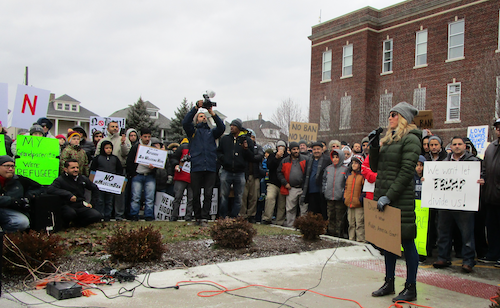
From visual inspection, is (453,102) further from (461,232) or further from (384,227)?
(384,227)

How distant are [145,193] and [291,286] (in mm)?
5998

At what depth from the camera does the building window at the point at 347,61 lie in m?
32.7

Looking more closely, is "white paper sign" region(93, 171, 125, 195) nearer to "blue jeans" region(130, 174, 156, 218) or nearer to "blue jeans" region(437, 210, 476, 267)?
"blue jeans" region(130, 174, 156, 218)

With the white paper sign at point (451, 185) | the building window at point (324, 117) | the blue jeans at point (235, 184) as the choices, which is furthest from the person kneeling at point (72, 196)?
the building window at point (324, 117)

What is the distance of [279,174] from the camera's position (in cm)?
1018

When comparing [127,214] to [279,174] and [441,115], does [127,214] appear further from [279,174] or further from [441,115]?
[441,115]

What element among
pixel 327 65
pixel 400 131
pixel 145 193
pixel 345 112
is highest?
pixel 327 65

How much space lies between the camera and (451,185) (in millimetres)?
6438

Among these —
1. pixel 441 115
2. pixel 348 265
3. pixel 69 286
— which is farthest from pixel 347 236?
pixel 441 115

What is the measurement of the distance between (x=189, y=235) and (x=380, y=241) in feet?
12.6

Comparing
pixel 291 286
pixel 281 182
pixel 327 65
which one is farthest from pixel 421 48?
pixel 291 286

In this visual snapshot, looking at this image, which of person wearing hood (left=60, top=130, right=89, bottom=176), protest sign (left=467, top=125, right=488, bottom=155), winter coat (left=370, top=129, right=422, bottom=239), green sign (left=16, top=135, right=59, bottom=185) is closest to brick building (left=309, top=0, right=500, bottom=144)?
protest sign (left=467, top=125, right=488, bottom=155)

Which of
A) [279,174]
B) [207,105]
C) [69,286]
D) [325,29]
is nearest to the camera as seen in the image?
[69,286]

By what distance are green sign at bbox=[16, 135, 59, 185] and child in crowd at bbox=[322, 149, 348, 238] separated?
583 cm
